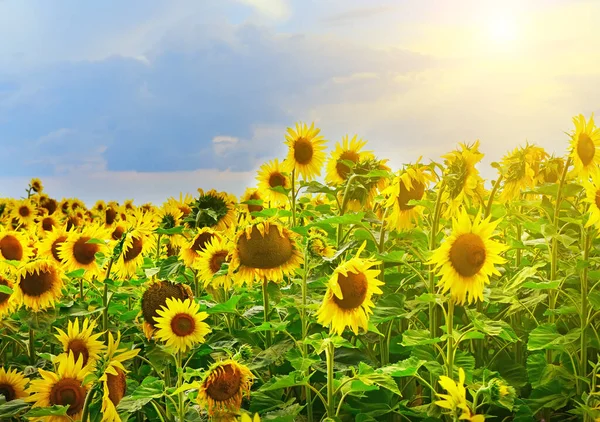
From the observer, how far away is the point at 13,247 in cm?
486

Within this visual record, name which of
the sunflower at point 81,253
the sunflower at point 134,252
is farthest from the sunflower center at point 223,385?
the sunflower at point 81,253

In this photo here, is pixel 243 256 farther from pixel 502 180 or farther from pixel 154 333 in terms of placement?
pixel 502 180

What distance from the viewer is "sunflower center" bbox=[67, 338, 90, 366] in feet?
10.8

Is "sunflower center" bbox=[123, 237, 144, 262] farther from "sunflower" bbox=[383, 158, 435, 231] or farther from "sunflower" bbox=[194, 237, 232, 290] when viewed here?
"sunflower" bbox=[383, 158, 435, 231]

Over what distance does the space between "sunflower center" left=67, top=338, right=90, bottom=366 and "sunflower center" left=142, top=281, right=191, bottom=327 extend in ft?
1.31

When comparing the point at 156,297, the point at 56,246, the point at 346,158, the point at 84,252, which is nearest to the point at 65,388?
the point at 156,297

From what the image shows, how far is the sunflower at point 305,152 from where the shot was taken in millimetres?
4781

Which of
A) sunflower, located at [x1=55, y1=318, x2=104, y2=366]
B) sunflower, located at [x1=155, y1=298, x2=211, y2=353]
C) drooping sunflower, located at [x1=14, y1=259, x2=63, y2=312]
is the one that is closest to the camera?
sunflower, located at [x1=155, y1=298, x2=211, y2=353]

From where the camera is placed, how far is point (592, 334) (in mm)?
3328

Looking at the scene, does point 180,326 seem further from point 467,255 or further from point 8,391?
point 8,391

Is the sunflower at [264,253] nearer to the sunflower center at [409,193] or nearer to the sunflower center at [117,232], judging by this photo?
the sunflower center at [409,193]

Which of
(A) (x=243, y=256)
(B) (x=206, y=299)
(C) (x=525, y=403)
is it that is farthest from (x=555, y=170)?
(B) (x=206, y=299)

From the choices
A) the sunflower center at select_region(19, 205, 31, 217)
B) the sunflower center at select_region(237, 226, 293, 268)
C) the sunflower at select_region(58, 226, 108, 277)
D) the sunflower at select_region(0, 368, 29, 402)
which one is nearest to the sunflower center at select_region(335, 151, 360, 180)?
the sunflower center at select_region(237, 226, 293, 268)

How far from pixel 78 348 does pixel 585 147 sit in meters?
2.81
